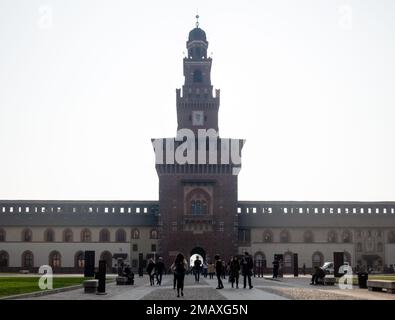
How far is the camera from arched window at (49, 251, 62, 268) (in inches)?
3199

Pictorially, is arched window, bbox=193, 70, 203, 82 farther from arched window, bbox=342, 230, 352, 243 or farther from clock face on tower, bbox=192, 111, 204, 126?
arched window, bbox=342, 230, 352, 243

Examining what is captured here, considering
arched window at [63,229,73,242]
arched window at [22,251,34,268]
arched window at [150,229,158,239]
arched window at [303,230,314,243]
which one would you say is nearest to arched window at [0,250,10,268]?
arched window at [22,251,34,268]

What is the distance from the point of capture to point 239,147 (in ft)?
243

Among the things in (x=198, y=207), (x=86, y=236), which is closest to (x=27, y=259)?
(x=86, y=236)

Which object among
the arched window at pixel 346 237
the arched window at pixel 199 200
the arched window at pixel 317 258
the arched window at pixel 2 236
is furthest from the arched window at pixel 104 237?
the arched window at pixel 346 237

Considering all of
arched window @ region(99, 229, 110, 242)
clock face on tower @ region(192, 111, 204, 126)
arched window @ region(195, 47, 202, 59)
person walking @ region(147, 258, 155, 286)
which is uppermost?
arched window @ region(195, 47, 202, 59)

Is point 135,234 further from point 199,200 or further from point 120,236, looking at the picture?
point 199,200

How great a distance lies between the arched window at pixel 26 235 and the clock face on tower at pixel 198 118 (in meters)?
24.7

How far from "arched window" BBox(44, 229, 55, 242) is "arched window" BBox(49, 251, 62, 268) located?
1.63 meters

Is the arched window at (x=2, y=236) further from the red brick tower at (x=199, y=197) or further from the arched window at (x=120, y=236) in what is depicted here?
the red brick tower at (x=199, y=197)

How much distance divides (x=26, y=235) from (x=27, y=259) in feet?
9.76

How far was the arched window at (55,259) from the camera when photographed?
267ft
